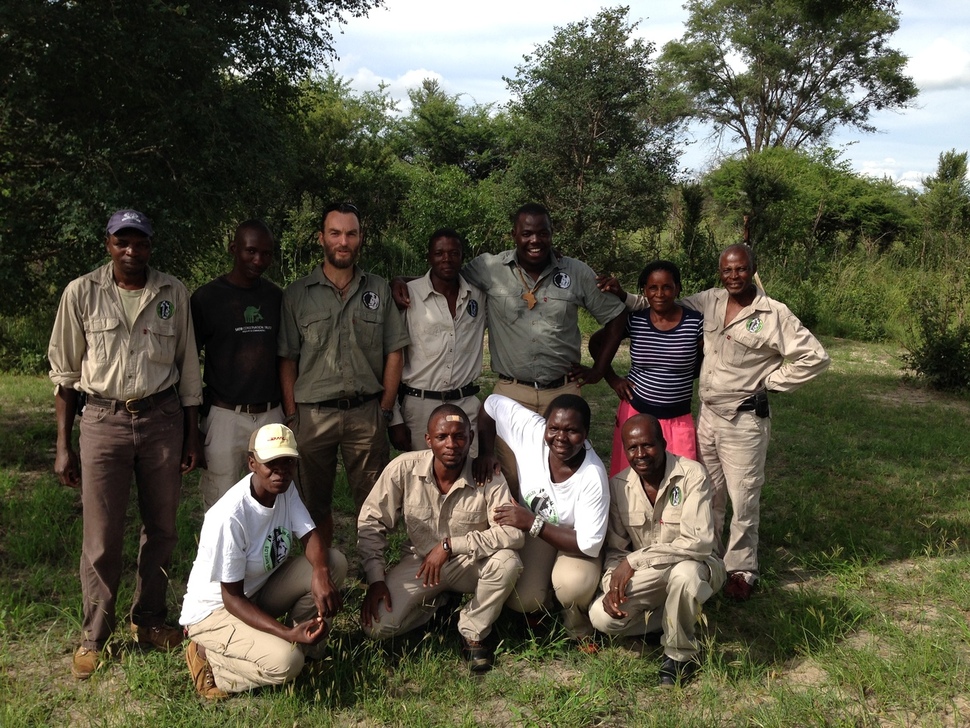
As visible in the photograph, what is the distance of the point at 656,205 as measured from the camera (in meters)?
15.2

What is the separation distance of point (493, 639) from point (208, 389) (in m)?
1.83

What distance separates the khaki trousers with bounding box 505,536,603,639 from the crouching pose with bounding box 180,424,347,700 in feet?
2.91

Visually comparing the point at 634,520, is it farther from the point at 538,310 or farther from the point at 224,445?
the point at 224,445

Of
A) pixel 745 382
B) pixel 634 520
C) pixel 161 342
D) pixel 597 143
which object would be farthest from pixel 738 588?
pixel 597 143

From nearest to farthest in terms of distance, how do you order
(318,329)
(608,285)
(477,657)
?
1. (477,657)
2. (318,329)
3. (608,285)

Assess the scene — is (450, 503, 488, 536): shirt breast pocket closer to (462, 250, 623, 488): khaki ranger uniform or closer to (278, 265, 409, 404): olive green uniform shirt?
(278, 265, 409, 404): olive green uniform shirt

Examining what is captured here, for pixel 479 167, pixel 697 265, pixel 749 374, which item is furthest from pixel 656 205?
pixel 749 374

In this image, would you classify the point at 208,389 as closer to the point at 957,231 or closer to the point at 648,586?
the point at 648,586

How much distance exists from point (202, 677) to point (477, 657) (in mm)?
1145

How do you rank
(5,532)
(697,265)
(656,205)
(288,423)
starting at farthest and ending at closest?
(656,205) → (697,265) → (5,532) → (288,423)

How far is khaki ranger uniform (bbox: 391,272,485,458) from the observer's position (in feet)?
14.2

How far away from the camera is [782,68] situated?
95.4 feet

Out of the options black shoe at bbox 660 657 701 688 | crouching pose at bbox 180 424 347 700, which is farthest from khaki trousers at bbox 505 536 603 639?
crouching pose at bbox 180 424 347 700

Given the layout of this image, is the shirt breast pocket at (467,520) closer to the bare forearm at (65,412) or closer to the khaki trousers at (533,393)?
the khaki trousers at (533,393)
